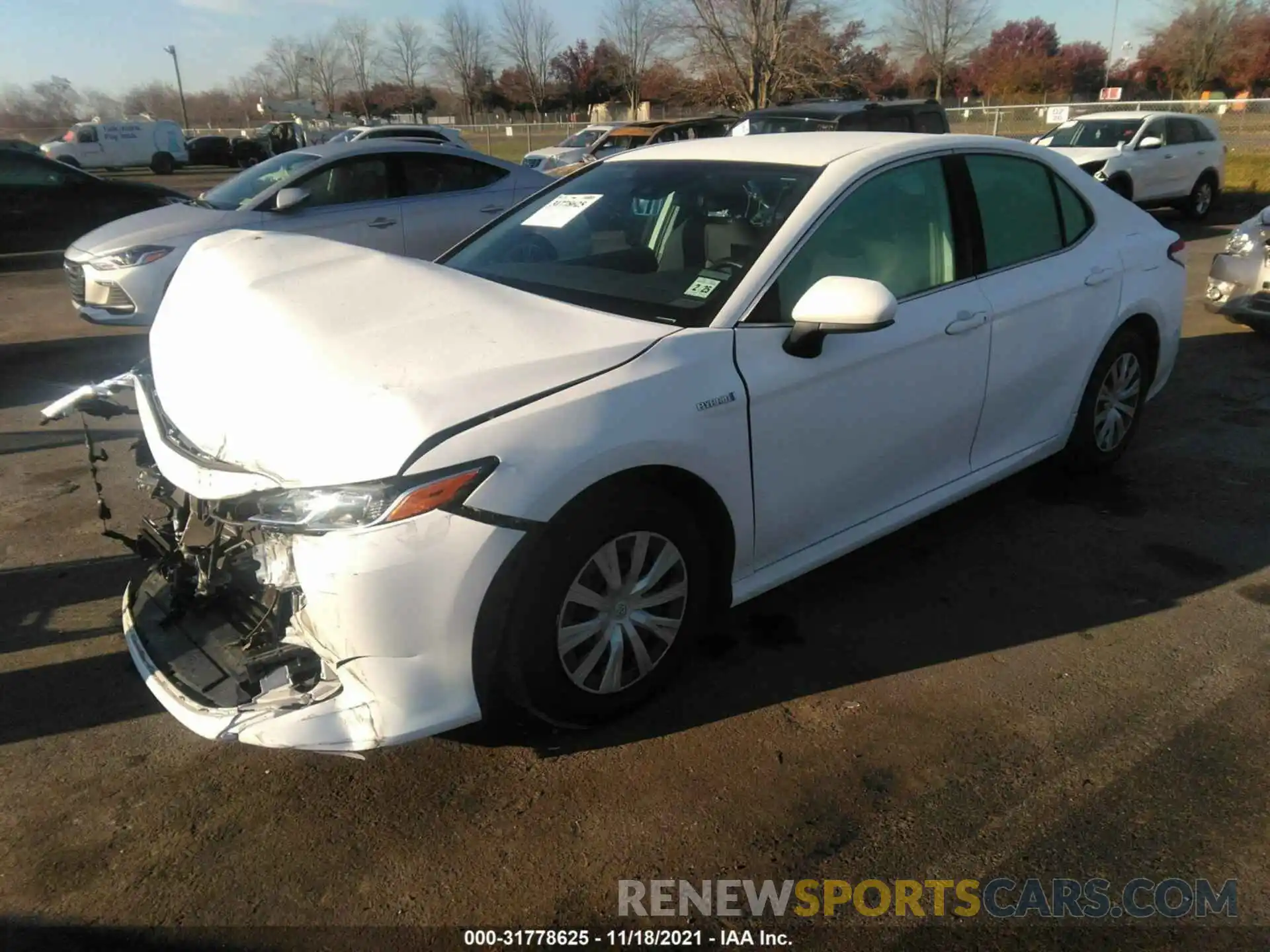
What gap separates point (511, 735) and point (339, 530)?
0.88 metres

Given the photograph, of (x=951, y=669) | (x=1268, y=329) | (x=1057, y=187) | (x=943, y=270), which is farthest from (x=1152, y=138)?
(x=951, y=669)

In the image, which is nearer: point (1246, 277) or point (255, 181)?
point (1246, 277)

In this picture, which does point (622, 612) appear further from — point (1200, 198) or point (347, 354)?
point (1200, 198)

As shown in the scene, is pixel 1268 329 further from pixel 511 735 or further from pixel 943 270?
pixel 511 735

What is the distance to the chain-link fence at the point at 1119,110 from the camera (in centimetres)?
2383

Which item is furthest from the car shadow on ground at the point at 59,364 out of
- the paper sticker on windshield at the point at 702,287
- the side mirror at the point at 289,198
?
the paper sticker on windshield at the point at 702,287

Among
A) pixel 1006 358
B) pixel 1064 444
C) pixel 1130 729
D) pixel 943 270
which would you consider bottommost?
pixel 1130 729

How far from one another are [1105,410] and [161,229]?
7077 mm

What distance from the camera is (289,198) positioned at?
24.3ft

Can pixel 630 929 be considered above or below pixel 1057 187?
below

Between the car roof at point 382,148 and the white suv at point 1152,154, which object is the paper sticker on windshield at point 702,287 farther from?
the white suv at point 1152,154

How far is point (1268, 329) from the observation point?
759 cm

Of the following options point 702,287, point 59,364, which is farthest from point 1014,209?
point 59,364

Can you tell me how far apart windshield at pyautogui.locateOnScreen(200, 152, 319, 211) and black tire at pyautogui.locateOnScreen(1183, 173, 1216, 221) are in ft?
45.6
